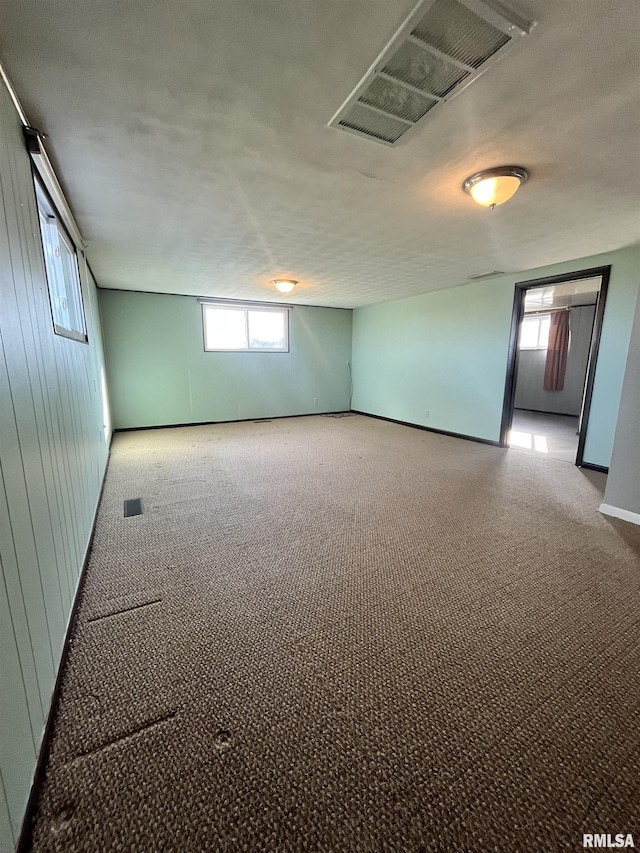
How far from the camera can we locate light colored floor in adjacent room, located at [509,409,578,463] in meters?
4.68

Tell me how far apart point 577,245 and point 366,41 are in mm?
3217

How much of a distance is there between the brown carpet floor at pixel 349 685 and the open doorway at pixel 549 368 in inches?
99.9

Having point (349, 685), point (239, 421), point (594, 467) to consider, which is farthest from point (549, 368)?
point (349, 685)

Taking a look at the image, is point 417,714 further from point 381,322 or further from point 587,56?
point 381,322

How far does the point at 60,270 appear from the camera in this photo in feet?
7.43

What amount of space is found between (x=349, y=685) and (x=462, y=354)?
4894 mm

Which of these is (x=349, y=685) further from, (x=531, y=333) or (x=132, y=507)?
(x=531, y=333)

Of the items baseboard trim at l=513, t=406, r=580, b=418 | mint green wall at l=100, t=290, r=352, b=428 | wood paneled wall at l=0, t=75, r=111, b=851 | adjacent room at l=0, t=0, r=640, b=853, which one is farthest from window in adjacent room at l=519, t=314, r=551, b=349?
wood paneled wall at l=0, t=75, r=111, b=851

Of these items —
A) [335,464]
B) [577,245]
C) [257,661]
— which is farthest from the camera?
[335,464]

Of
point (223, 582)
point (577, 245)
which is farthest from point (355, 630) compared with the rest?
point (577, 245)

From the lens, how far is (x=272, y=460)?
415 cm

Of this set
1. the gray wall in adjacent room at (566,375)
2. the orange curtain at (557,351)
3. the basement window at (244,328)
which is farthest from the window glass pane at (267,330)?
the orange curtain at (557,351)

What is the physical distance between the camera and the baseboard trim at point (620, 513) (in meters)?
2.63

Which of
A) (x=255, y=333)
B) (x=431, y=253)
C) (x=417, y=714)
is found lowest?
(x=417, y=714)
